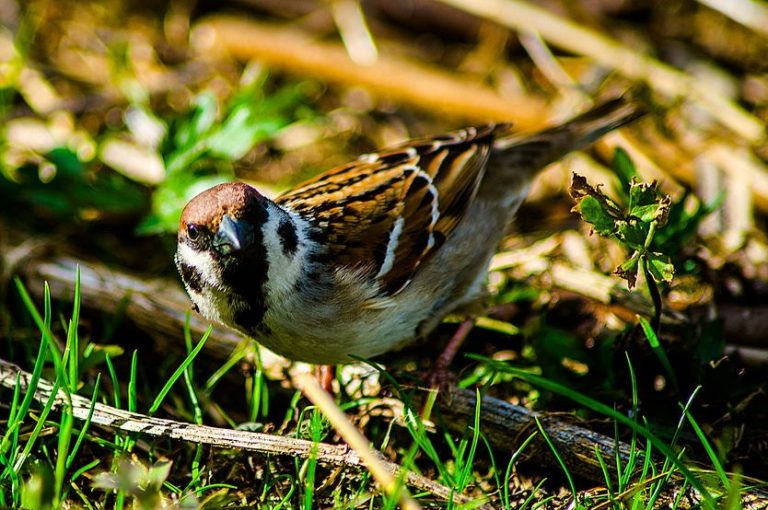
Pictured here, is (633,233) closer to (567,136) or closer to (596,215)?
(596,215)

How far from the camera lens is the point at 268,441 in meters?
3.02

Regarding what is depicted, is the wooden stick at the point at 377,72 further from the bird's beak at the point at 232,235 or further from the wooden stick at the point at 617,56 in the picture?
the bird's beak at the point at 232,235

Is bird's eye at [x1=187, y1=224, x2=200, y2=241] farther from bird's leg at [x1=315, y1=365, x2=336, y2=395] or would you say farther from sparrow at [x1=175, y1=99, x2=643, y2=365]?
bird's leg at [x1=315, y1=365, x2=336, y2=395]

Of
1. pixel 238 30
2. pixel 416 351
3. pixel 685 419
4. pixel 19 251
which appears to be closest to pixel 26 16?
pixel 238 30

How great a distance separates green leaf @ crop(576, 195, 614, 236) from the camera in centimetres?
289

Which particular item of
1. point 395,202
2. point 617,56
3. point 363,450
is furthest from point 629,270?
point 617,56

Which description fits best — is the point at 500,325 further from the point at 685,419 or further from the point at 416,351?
the point at 685,419

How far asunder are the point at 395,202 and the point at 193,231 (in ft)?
3.49

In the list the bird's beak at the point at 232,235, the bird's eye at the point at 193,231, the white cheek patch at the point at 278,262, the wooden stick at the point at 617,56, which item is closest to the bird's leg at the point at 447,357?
the white cheek patch at the point at 278,262

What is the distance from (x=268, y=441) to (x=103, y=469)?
0.67m

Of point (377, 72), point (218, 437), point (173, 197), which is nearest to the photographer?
point (218, 437)

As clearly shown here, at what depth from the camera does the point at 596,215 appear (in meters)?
2.93

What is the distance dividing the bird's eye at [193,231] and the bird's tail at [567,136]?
202 cm

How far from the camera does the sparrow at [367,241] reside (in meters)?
3.12
